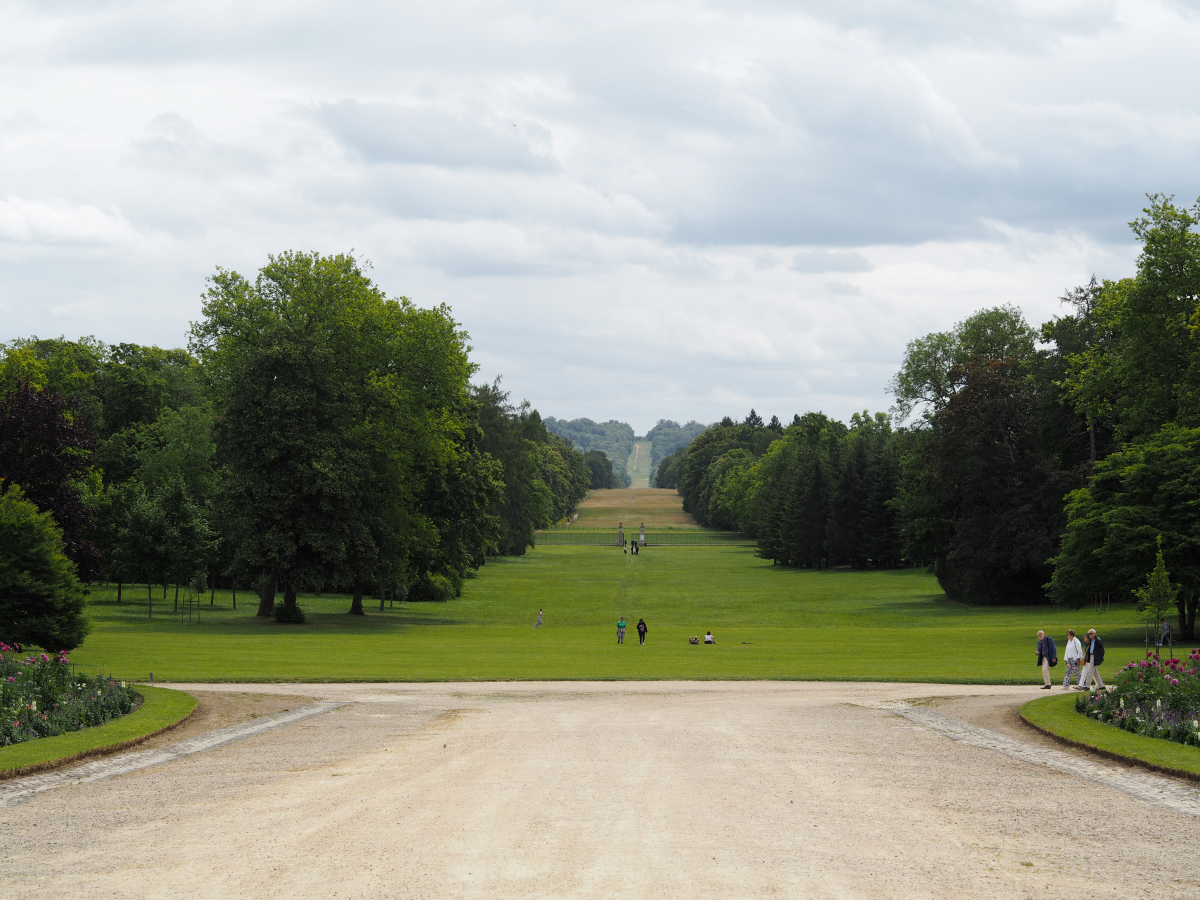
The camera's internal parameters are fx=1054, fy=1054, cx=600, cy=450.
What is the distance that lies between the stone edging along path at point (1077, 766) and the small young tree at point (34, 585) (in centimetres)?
2306

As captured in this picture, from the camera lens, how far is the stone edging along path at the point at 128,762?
13.9m

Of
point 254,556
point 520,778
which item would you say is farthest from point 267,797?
point 254,556

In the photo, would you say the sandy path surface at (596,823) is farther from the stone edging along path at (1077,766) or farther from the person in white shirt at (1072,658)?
the person in white shirt at (1072,658)

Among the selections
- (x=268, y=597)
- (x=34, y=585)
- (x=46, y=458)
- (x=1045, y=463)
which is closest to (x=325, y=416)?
(x=268, y=597)

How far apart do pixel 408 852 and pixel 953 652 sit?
32.1m

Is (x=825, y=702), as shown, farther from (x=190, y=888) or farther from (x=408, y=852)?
(x=190, y=888)

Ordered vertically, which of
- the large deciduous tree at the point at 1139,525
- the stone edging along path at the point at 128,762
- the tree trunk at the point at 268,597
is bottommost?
the tree trunk at the point at 268,597

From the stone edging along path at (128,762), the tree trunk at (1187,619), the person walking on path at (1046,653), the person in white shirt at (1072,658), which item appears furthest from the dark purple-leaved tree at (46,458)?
the tree trunk at (1187,619)

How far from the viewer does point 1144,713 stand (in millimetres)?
18578

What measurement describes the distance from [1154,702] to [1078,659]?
9.00 m

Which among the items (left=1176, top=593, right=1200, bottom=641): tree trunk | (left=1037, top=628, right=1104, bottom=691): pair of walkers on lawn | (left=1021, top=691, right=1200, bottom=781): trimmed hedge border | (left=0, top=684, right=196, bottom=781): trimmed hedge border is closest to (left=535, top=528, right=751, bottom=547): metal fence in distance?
(left=1176, top=593, right=1200, bottom=641): tree trunk

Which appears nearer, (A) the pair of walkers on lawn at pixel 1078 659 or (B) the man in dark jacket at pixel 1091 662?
(B) the man in dark jacket at pixel 1091 662

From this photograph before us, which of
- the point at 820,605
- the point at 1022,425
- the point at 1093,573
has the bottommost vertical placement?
the point at 820,605

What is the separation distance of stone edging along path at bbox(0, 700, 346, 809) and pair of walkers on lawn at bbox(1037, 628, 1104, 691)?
17.7 meters
